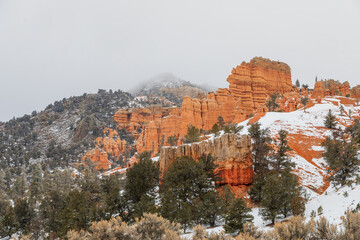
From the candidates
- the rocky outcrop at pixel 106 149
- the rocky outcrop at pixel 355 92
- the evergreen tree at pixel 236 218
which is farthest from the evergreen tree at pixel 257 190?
the rocky outcrop at pixel 106 149

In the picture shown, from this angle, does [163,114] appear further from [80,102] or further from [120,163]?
[80,102]

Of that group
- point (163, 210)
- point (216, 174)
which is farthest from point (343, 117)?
point (163, 210)

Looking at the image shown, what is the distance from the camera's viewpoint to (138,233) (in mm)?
12172

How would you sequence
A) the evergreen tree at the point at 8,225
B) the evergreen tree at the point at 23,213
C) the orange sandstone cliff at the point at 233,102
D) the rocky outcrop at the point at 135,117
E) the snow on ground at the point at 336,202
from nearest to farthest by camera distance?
the snow on ground at the point at 336,202, the evergreen tree at the point at 8,225, the evergreen tree at the point at 23,213, the orange sandstone cliff at the point at 233,102, the rocky outcrop at the point at 135,117

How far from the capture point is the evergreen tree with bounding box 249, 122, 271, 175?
30.5 meters

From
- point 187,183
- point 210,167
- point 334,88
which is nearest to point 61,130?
point 210,167

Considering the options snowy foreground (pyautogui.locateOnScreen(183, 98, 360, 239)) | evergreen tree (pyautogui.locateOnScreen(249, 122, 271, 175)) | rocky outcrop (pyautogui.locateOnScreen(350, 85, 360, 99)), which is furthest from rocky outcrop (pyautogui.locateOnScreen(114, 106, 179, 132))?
evergreen tree (pyautogui.locateOnScreen(249, 122, 271, 175))

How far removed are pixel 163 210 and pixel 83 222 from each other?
9185 millimetres

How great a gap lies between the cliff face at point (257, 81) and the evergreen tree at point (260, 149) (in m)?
55.2

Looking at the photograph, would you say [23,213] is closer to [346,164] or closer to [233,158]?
[233,158]

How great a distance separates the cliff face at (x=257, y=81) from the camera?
88.8 meters

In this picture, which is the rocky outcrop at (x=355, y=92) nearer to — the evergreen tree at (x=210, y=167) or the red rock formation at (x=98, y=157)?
the evergreen tree at (x=210, y=167)

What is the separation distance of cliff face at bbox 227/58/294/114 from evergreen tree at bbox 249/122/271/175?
5518 cm

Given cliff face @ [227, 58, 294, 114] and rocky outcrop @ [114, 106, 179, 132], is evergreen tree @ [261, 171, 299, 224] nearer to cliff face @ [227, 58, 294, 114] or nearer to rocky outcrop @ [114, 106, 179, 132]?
cliff face @ [227, 58, 294, 114]
